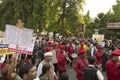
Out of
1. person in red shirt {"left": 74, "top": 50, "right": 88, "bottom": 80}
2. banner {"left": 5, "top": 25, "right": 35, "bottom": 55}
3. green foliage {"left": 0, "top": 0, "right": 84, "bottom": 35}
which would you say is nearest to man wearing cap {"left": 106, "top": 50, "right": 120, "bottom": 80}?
person in red shirt {"left": 74, "top": 50, "right": 88, "bottom": 80}

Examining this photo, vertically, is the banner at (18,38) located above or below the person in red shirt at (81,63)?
above

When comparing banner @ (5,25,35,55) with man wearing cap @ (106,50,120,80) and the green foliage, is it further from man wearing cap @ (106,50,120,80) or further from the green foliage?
the green foliage

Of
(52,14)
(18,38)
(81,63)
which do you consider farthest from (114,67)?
(52,14)

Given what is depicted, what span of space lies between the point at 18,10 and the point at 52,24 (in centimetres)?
1332

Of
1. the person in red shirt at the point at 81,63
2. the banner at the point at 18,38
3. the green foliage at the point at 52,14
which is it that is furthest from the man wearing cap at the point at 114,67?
the green foliage at the point at 52,14

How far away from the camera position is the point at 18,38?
29.7 feet

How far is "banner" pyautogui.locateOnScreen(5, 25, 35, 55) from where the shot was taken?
906 centimetres

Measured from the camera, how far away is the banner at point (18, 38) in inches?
357

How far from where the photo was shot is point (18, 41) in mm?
9070

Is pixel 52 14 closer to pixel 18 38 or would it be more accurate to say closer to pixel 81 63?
pixel 81 63

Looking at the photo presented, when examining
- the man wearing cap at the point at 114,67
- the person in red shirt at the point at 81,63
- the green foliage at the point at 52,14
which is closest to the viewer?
the man wearing cap at the point at 114,67

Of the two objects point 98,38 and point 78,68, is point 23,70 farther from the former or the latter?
point 98,38

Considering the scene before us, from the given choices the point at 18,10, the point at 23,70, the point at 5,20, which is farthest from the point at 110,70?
the point at 5,20

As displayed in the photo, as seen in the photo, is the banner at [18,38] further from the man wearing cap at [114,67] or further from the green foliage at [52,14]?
the green foliage at [52,14]
